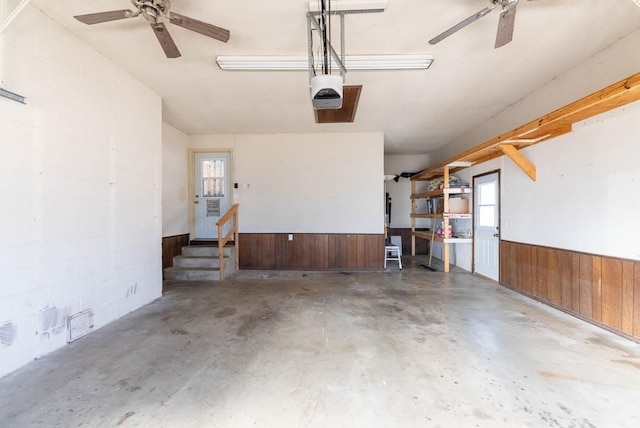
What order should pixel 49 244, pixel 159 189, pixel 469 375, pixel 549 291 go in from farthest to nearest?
pixel 159 189, pixel 549 291, pixel 49 244, pixel 469 375

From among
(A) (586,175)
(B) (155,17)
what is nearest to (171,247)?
(B) (155,17)

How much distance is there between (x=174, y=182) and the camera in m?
5.62

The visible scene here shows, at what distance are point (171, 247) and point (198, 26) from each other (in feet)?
14.4

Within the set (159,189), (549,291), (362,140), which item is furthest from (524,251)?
(159,189)

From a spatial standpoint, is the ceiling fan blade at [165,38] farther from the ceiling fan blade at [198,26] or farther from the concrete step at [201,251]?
the concrete step at [201,251]

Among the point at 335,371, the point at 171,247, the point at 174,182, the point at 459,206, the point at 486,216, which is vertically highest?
the point at 174,182

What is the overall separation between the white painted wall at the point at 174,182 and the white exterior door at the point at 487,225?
19.8 feet

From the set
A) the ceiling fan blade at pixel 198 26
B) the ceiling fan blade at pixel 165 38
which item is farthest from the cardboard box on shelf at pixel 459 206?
the ceiling fan blade at pixel 165 38

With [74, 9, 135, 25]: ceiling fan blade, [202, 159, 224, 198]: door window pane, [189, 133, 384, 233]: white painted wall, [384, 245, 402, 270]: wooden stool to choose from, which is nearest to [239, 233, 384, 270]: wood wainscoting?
[189, 133, 384, 233]: white painted wall

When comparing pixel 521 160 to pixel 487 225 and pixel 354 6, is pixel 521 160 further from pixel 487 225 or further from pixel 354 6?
pixel 354 6

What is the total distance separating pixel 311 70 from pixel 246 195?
390 centimetres

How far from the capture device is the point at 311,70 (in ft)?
8.95

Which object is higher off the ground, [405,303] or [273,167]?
[273,167]

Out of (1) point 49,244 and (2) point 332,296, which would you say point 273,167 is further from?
(1) point 49,244
